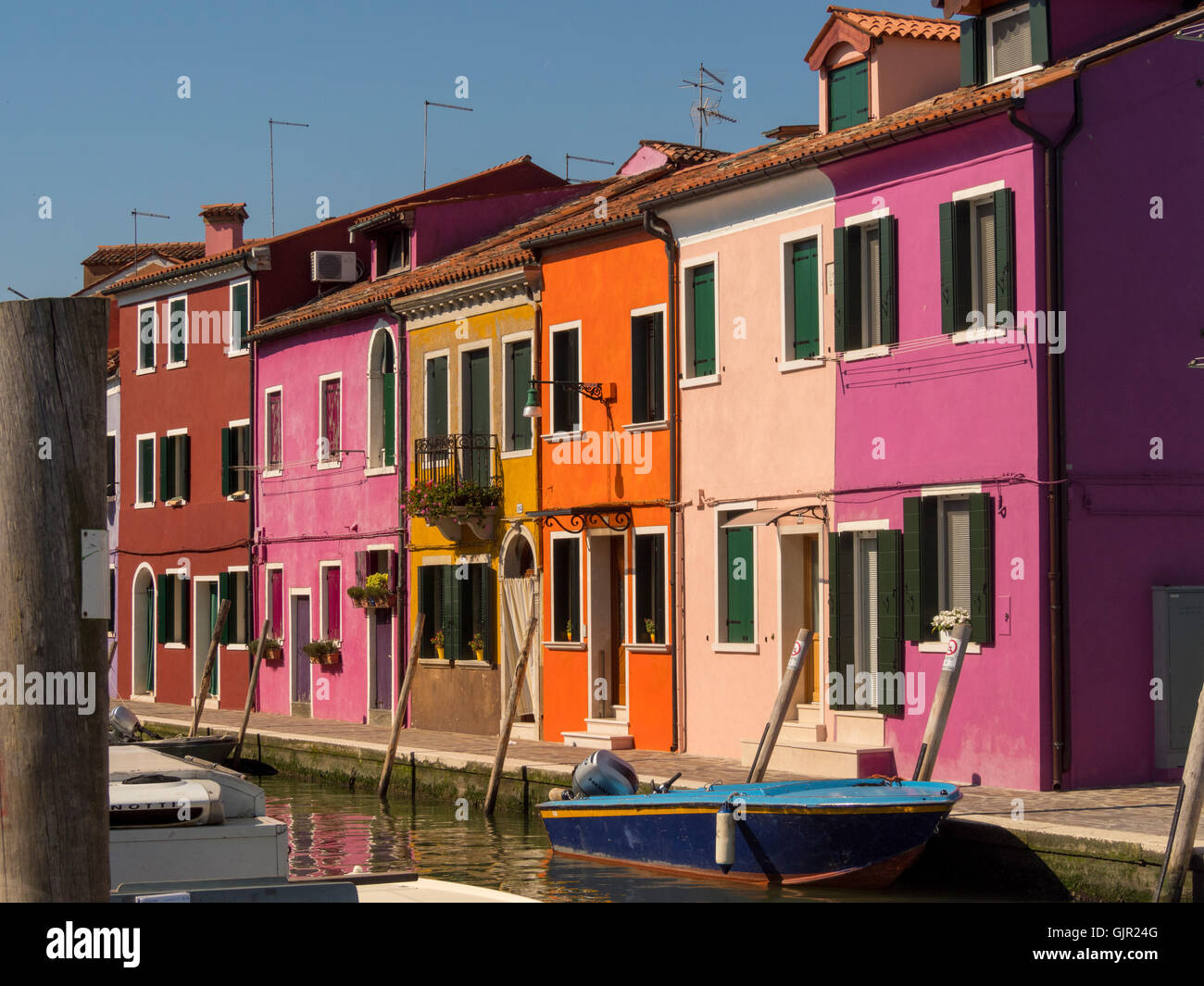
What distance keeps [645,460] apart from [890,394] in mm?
4712

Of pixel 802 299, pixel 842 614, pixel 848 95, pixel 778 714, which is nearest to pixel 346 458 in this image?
pixel 802 299

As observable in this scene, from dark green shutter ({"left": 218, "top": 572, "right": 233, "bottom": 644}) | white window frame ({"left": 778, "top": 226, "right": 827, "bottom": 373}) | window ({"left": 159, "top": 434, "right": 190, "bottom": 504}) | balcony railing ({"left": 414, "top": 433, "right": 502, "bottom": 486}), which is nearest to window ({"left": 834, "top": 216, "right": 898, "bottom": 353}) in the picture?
white window frame ({"left": 778, "top": 226, "right": 827, "bottom": 373})

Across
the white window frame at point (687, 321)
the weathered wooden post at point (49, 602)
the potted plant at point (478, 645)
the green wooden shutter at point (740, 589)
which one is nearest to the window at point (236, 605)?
the potted plant at point (478, 645)

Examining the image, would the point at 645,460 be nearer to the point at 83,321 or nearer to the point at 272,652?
the point at 272,652

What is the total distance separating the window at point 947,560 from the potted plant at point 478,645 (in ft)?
30.1

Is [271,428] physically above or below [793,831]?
above

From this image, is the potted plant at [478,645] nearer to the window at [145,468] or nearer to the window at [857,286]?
the window at [857,286]

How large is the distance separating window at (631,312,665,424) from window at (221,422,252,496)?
13.1 m

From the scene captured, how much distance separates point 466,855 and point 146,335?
2225 centimetres

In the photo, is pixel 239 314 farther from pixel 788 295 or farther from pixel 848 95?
pixel 788 295

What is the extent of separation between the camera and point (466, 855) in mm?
17281

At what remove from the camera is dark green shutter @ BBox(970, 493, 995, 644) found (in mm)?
16484

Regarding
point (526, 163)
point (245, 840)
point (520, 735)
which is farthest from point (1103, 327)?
point (526, 163)

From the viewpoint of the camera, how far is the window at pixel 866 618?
17.6 metres
